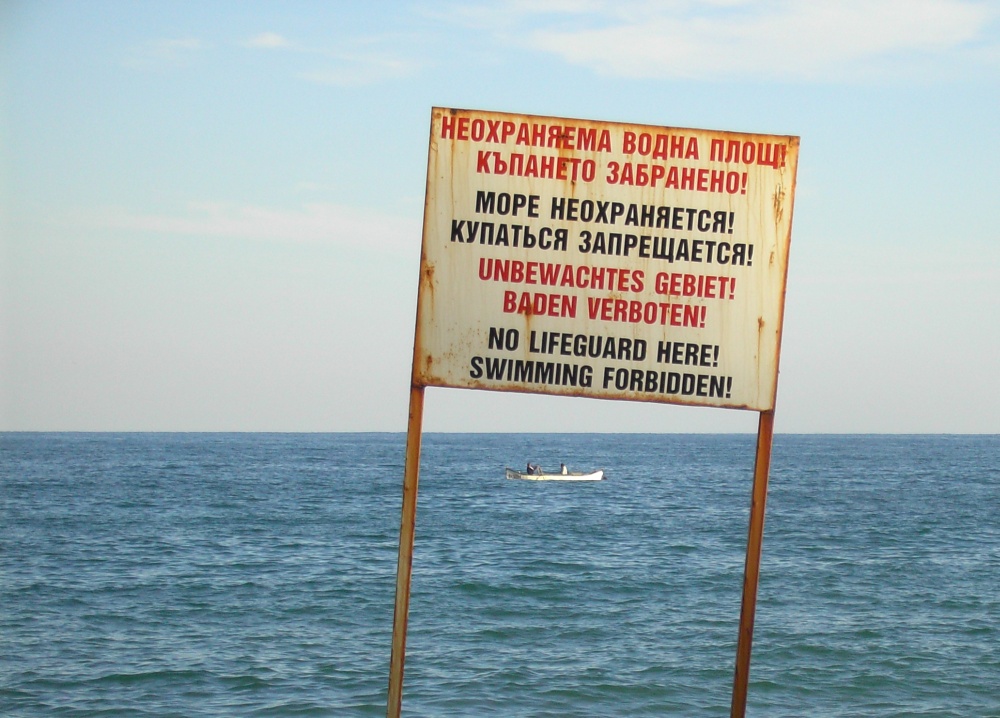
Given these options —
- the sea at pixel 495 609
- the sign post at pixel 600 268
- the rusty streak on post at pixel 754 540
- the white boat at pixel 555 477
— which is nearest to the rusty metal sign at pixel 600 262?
the sign post at pixel 600 268

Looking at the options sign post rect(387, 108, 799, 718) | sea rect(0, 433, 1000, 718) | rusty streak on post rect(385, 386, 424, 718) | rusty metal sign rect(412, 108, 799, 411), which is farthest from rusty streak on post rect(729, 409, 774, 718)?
sea rect(0, 433, 1000, 718)

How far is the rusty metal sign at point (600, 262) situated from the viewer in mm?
6695

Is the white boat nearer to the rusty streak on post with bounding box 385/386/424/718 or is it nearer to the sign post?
the rusty streak on post with bounding box 385/386/424/718

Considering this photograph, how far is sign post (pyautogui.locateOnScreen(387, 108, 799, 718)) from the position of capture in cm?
670

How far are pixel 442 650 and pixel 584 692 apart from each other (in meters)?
4.28

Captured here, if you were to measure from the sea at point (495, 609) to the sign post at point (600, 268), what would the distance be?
11983 millimetres

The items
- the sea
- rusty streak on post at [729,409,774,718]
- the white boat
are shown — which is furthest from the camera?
the white boat

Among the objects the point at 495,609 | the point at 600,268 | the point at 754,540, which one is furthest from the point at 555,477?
the point at 600,268

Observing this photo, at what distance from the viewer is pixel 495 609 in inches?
1113

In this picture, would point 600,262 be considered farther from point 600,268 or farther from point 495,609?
point 495,609

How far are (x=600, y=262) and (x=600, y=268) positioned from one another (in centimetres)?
4

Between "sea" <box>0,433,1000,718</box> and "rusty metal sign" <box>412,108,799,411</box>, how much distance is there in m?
12.0

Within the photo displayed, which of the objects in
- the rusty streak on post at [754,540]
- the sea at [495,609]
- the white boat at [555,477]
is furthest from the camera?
the white boat at [555,477]

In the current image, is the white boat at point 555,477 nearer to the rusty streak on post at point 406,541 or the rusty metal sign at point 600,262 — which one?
the rusty streak on post at point 406,541
